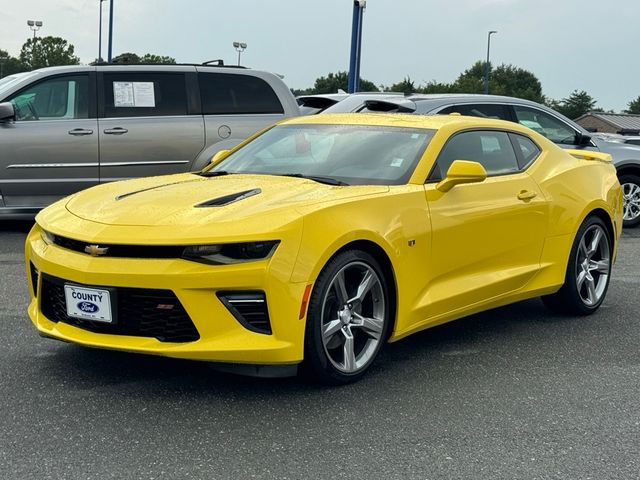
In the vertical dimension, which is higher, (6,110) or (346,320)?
(6,110)

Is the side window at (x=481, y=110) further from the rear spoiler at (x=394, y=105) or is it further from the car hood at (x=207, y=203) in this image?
the car hood at (x=207, y=203)

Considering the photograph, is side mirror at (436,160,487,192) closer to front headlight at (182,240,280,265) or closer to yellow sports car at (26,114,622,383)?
yellow sports car at (26,114,622,383)

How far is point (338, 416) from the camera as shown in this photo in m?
3.75

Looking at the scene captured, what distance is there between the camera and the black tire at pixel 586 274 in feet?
18.7

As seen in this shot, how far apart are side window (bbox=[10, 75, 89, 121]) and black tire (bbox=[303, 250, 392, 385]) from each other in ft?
18.3

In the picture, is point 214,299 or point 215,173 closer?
point 214,299

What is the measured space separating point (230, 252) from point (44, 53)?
300 feet

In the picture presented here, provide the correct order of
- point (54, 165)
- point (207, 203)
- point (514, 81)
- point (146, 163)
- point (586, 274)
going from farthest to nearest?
point (514, 81) < point (146, 163) < point (54, 165) < point (586, 274) < point (207, 203)

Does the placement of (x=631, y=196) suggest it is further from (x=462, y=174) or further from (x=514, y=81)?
(x=514, y=81)

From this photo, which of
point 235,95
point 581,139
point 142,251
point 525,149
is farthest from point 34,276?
point 581,139

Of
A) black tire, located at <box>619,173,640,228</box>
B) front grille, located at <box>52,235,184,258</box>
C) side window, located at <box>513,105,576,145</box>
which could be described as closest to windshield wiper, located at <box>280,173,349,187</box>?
front grille, located at <box>52,235,184,258</box>

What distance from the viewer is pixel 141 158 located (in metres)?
8.92

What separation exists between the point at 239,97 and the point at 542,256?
16.5 feet

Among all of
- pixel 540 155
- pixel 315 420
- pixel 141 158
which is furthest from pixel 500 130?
pixel 141 158
